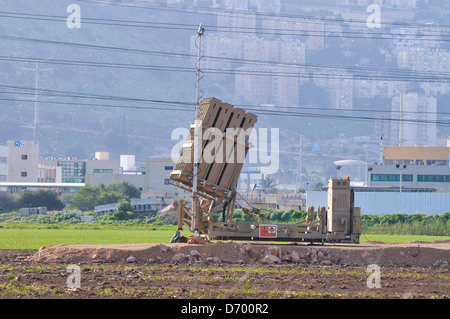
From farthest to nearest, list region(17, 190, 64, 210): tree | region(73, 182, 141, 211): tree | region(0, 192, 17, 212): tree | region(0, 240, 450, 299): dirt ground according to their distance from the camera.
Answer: region(73, 182, 141, 211): tree → region(0, 192, 17, 212): tree → region(17, 190, 64, 210): tree → region(0, 240, 450, 299): dirt ground

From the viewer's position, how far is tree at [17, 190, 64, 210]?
322 feet

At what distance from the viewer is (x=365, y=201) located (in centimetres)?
7381

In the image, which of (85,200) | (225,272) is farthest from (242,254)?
(85,200)

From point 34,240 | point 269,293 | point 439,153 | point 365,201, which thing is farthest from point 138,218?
point 439,153

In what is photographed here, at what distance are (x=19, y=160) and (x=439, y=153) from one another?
314 feet

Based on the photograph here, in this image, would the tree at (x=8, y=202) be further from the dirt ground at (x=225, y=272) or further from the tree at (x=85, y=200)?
the dirt ground at (x=225, y=272)

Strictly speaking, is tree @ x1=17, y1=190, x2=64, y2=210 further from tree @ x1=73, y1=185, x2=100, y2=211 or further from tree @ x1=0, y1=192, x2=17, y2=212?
tree @ x1=73, y1=185, x2=100, y2=211

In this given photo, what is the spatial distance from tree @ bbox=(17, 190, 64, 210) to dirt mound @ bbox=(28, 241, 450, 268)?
240 ft

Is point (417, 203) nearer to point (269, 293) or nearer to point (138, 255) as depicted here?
point (138, 255)

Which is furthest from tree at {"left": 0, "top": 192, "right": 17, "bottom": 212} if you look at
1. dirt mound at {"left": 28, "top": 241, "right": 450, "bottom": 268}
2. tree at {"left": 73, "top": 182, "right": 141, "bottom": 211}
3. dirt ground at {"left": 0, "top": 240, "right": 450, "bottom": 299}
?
dirt mound at {"left": 28, "top": 241, "right": 450, "bottom": 268}

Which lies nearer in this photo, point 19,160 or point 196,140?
point 196,140

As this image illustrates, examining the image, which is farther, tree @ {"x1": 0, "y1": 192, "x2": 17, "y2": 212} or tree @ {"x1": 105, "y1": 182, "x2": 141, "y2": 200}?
tree @ {"x1": 105, "y1": 182, "x2": 141, "y2": 200}

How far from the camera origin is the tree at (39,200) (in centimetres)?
9812

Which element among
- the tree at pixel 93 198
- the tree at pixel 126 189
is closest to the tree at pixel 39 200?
the tree at pixel 93 198
